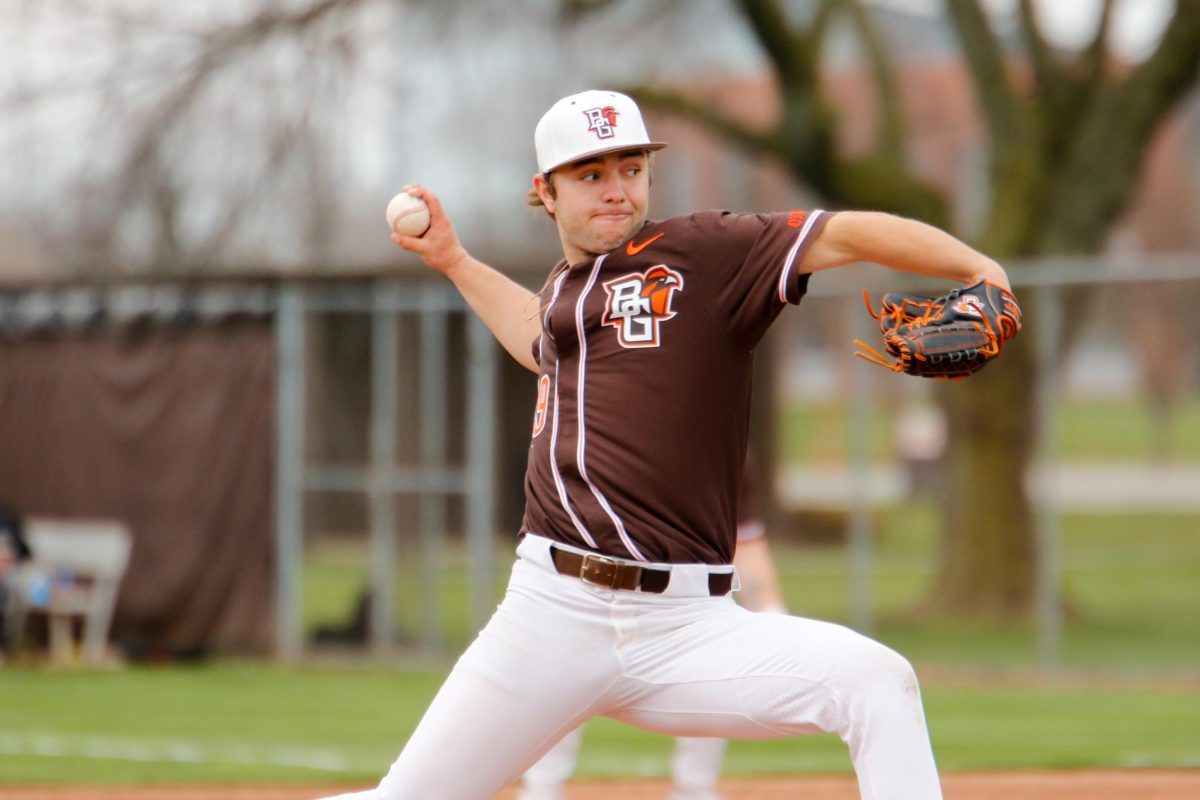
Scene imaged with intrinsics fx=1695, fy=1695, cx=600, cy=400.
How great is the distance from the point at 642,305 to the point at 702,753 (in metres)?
2.72

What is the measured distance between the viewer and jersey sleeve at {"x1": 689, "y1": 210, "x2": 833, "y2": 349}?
11.4ft

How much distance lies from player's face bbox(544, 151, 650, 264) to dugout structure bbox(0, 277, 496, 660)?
7.89 meters

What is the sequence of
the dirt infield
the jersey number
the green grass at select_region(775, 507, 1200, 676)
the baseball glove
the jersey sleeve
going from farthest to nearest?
the green grass at select_region(775, 507, 1200, 676) < the dirt infield < the jersey number < the jersey sleeve < the baseball glove

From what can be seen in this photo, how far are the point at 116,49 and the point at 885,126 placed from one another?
256 inches

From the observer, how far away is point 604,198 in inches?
145

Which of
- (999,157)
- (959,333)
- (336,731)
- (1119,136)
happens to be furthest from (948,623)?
(959,333)

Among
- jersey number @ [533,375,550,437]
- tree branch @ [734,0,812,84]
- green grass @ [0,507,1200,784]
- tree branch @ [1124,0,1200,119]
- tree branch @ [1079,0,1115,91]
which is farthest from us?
tree branch @ [734,0,812,84]

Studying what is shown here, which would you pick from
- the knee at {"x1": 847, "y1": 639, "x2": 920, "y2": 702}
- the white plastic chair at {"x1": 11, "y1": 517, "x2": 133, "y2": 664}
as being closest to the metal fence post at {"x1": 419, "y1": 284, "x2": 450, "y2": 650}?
the white plastic chair at {"x1": 11, "y1": 517, "x2": 133, "y2": 664}

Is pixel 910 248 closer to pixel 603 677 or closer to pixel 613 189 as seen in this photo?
pixel 613 189

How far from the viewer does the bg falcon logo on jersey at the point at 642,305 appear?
359 centimetres

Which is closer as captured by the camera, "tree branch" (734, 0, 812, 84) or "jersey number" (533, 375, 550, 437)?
"jersey number" (533, 375, 550, 437)

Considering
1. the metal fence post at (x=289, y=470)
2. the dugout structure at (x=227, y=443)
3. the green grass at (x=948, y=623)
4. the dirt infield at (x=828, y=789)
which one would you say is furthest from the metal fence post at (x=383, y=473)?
the dirt infield at (x=828, y=789)

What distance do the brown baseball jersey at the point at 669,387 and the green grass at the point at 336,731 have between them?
425 cm

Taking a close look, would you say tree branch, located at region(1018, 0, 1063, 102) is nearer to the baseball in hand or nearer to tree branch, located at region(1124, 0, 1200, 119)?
tree branch, located at region(1124, 0, 1200, 119)
